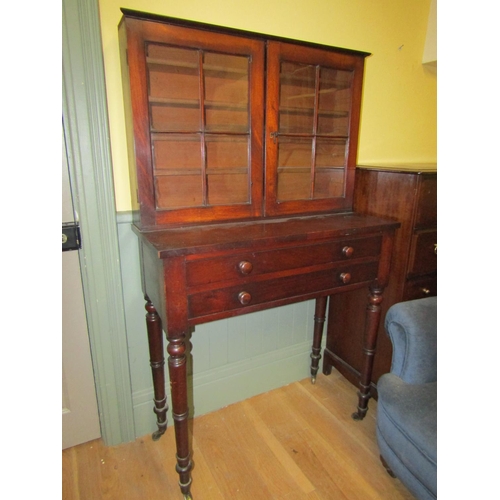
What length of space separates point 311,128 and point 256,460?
1.45 meters

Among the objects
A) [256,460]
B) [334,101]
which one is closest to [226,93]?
[334,101]

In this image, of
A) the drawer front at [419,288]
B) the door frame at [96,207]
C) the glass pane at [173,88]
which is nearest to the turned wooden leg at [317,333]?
the drawer front at [419,288]

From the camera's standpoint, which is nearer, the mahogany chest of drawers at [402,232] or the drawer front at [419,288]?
the mahogany chest of drawers at [402,232]

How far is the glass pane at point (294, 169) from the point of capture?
4.95ft

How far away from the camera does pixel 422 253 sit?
5.03ft

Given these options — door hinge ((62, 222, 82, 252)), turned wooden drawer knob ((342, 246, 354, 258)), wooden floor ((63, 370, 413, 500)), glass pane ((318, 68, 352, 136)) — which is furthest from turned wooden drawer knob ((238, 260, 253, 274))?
wooden floor ((63, 370, 413, 500))

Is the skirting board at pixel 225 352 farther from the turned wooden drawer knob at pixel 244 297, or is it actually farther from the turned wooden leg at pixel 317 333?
the turned wooden drawer knob at pixel 244 297

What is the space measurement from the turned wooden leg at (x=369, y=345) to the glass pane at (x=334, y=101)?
74cm

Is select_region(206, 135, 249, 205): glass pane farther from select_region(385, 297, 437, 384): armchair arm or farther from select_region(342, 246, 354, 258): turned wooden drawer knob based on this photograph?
select_region(385, 297, 437, 384): armchair arm

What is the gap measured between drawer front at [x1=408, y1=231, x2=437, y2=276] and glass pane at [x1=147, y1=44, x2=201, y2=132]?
104cm

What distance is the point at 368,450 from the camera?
154 cm

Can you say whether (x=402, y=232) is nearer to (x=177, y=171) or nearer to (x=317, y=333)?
(x=317, y=333)
